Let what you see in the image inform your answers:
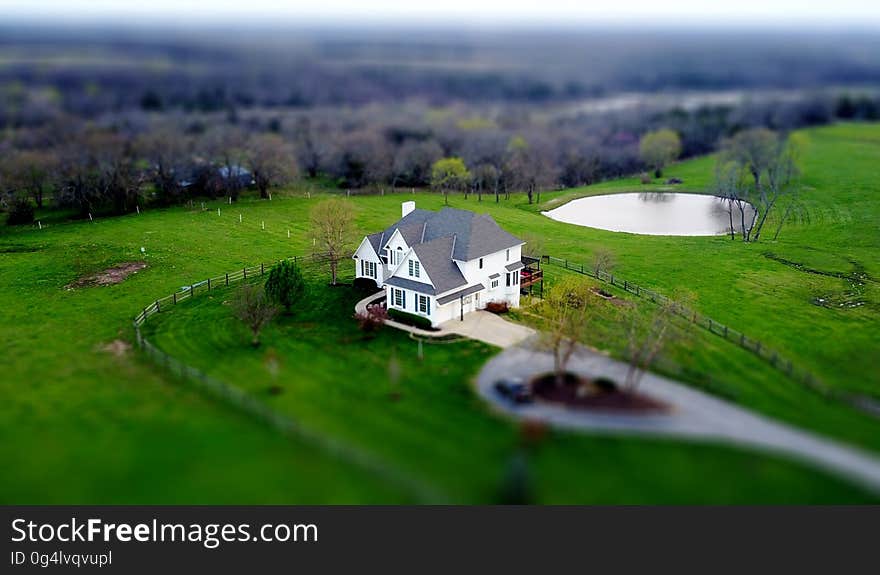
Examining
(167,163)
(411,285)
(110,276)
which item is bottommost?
(110,276)

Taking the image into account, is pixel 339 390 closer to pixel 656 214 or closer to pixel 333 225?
pixel 333 225

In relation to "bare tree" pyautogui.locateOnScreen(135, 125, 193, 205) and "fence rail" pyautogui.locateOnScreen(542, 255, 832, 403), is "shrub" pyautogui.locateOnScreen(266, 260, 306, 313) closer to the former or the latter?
"fence rail" pyautogui.locateOnScreen(542, 255, 832, 403)

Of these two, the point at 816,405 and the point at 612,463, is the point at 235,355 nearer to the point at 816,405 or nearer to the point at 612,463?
the point at 612,463

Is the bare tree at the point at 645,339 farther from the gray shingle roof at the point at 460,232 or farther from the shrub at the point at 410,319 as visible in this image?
the shrub at the point at 410,319

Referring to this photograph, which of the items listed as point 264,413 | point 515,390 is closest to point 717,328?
point 515,390

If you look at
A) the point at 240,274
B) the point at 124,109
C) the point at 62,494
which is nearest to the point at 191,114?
the point at 124,109

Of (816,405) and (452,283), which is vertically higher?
(452,283)
